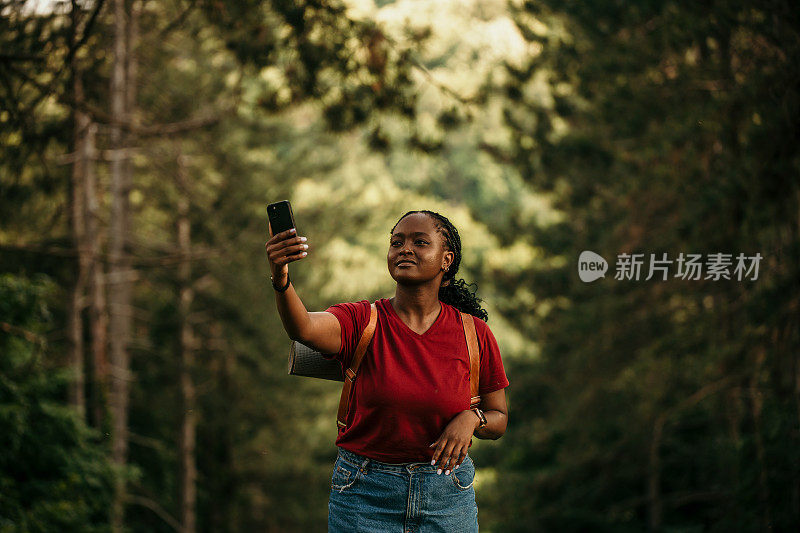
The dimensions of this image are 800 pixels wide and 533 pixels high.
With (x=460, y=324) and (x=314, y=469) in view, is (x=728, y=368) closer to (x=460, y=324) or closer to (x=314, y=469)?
(x=460, y=324)

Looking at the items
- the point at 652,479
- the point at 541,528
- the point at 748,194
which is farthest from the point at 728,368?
the point at 541,528

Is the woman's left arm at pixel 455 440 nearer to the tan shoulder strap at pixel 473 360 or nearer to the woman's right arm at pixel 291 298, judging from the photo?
the tan shoulder strap at pixel 473 360

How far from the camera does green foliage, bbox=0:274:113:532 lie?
20.7 ft

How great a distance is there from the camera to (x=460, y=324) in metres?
3.13

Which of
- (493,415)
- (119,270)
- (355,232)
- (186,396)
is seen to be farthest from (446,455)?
(355,232)

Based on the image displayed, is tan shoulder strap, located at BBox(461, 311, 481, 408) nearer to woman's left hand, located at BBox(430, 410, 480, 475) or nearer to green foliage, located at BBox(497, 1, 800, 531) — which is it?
woman's left hand, located at BBox(430, 410, 480, 475)

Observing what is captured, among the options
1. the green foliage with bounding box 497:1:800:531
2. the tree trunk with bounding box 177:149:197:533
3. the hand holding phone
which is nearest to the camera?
the hand holding phone

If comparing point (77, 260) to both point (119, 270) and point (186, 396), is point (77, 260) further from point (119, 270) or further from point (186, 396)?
point (186, 396)

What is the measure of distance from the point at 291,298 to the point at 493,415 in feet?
2.93

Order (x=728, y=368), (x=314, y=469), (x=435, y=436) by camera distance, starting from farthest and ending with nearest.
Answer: (x=314, y=469), (x=728, y=368), (x=435, y=436)

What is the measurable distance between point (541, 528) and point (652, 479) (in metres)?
5.09

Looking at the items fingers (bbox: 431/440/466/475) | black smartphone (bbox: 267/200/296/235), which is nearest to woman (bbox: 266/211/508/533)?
fingers (bbox: 431/440/466/475)

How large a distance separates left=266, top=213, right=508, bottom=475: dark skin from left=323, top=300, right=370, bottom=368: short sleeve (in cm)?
4

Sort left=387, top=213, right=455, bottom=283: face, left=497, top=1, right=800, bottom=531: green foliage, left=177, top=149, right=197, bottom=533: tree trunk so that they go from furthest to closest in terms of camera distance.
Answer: left=177, top=149, right=197, bottom=533: tree trunk, left=497, top=1, right=800, bottom=531: green foliage, left=387, top=213, right=455, bottom=283: face
